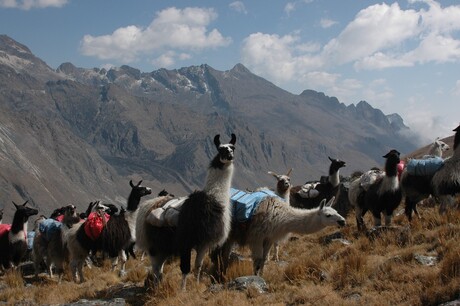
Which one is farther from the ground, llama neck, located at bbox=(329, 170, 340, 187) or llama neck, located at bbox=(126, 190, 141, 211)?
llama neck, located at bbox=(329, 170, 340, 187)

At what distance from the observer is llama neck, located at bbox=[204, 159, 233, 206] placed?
332 inches

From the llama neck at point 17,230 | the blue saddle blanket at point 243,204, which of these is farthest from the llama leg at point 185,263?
the llama neck at point 17,230

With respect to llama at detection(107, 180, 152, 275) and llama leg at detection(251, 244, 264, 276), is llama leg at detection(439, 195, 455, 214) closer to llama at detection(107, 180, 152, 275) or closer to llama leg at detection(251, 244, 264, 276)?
llama leg at detection(251, 244, 264, 276)

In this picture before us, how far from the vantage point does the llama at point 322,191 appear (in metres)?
16.1

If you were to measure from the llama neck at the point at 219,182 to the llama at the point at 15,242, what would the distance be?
7.20m

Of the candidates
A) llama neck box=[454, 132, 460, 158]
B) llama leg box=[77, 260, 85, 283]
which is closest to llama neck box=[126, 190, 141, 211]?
llama leg box=[77, 260, 85, 283]

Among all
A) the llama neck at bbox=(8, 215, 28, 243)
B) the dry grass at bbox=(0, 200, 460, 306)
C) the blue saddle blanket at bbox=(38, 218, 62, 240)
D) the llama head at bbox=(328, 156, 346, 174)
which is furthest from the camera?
the llama head at bbox=(328, 156, 346, 174)

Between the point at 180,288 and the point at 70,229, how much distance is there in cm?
527

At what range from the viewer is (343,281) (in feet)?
23.7

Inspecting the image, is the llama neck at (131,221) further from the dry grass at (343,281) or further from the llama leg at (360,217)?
the llama leg at (360,217)

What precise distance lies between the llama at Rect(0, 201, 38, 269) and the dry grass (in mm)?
2391

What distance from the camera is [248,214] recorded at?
29.8 ft

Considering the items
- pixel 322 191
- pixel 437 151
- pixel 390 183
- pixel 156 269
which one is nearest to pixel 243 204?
pixel 156 269

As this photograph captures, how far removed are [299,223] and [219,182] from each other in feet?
5.84
